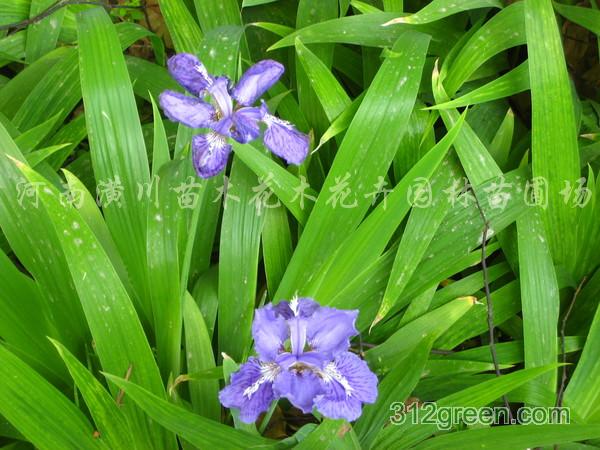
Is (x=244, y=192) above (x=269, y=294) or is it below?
above

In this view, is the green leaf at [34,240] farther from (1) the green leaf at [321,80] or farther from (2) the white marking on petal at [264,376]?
(1) the green leaf at [321,80]

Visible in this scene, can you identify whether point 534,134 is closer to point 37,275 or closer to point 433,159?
point 433,159

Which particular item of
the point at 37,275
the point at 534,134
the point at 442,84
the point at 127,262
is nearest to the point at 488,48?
the point at 442,84

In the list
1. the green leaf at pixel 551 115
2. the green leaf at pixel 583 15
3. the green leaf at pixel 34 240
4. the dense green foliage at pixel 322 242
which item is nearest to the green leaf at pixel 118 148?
the dense green foliage at pixel 322 242

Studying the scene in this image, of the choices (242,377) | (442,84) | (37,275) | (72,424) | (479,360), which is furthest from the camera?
(442,84)

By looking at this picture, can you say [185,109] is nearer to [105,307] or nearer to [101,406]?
[105,307]

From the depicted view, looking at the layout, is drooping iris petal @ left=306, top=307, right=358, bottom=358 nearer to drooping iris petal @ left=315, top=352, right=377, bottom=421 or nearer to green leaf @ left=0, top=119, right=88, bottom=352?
drooping iris petal @ left=315, top=352, right=377, bottom=421
